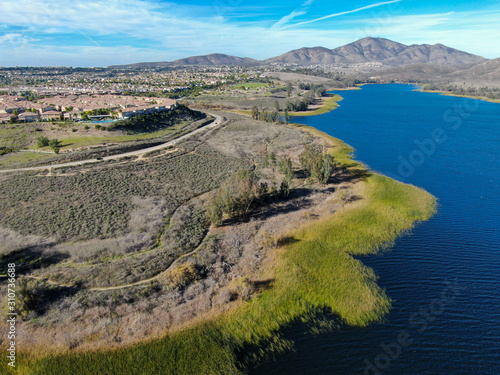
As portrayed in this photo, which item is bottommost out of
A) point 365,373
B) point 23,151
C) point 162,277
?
point 365,373

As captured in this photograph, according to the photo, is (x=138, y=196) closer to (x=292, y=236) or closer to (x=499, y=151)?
(x=292, y=236)

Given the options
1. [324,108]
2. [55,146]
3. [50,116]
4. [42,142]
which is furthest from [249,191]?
[324,108]

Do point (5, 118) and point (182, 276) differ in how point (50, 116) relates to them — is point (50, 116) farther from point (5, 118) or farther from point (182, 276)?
point (182, 276)

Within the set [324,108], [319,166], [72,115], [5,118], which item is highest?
[324,108]

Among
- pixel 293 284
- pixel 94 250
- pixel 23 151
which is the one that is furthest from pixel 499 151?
pixel 23 151

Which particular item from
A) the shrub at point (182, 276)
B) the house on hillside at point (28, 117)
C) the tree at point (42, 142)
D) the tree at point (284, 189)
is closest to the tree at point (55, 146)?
the tree at point (42, 142)

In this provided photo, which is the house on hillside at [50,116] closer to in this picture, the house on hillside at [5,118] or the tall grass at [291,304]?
the house on hillside at [5,118]
